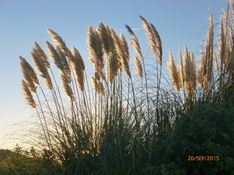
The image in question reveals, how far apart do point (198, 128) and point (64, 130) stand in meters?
Result: 2.40

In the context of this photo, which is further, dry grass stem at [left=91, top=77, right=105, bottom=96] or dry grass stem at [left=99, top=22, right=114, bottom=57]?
dry grass stem at [left=91, top=77, right=105, bottom=96]

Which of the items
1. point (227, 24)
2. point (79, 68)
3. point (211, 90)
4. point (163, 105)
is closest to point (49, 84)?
point (79, 68)

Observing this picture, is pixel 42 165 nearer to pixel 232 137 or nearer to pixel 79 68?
pixel 79 68

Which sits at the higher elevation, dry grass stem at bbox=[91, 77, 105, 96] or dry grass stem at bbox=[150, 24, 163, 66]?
dry grass stem at bbox=[150, 24, 163, 66]

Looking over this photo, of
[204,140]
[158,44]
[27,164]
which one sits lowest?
[27,164]

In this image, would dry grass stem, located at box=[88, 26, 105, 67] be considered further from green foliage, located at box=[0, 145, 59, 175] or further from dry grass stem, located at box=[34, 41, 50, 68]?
green foliage, located at box=[0, 145, 59, 175]

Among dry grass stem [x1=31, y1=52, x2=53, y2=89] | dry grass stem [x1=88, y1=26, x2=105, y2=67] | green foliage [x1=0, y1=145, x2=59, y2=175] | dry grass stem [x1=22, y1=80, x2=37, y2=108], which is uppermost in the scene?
dry grass stem [x1=88, y1=26, x2=105, y2=67]

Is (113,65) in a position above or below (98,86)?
above

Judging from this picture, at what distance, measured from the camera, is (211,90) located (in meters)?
5.58
